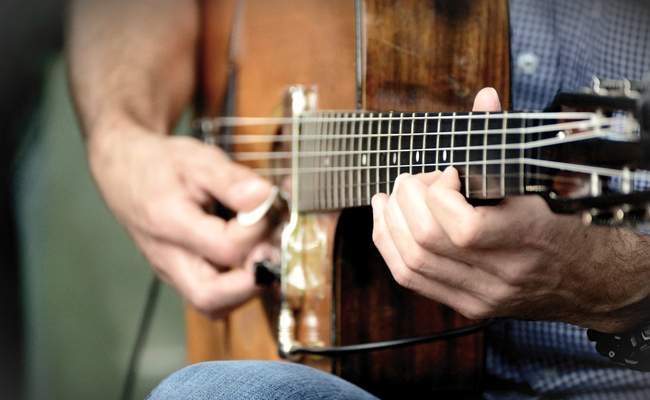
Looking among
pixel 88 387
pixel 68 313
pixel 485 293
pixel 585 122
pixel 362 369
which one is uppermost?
pixel 585 122

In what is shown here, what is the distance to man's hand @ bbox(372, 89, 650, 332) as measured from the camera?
38 centimetres

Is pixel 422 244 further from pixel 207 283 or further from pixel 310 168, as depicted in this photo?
pixel 207 283

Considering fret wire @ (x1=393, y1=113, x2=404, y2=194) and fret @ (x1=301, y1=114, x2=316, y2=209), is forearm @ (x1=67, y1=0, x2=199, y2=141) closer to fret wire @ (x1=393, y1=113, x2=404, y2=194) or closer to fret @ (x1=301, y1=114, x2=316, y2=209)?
fret @ (x1=301, y1=114, x2=316, y2=209)

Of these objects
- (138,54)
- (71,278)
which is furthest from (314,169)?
(71,278)

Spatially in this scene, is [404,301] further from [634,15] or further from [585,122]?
[634,15]

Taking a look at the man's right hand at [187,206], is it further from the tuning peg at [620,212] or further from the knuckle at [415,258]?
the tuning peg at [620,212]

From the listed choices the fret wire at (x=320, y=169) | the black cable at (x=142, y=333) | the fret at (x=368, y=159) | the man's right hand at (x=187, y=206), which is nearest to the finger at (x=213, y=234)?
the man's right hand at (x=187, y=206)

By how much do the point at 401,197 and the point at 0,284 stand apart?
957 millimetres

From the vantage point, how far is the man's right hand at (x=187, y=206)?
27.0 inches

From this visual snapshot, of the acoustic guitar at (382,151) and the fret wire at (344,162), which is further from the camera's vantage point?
the fret wire at (344,162)

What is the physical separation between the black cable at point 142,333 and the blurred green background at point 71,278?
14mm

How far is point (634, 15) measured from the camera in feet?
2.15

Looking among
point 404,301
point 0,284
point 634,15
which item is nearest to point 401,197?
point 404,301

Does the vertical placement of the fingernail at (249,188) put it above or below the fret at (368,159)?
below
